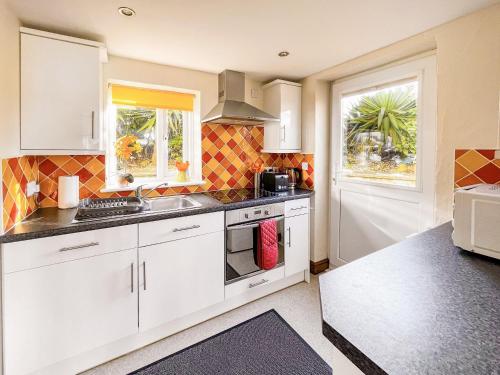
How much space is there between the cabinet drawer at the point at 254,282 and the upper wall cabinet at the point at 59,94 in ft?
4.85

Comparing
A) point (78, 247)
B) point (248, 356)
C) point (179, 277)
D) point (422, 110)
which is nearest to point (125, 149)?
point (78, 247)

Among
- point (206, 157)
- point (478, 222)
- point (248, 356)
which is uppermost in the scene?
point (206, 157)

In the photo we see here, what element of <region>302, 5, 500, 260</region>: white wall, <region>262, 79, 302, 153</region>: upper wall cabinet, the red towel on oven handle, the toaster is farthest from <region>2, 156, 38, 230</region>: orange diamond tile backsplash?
<region>302, 5, 500, 260</region>: white wall

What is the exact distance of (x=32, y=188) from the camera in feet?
5.91

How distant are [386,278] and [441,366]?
376 millimetres

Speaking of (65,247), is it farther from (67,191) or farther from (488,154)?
(488,154)

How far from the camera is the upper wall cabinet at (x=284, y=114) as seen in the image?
A: 2701mm

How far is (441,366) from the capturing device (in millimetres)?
489

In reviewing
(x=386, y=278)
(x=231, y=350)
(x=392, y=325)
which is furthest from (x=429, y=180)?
(x=231, y=350)

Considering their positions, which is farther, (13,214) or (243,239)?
(243,239)

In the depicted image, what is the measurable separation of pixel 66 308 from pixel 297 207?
1.90 meters

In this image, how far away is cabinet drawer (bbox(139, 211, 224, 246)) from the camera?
5.68 ft

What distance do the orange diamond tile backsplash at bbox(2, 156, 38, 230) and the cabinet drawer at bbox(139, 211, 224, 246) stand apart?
68 cm

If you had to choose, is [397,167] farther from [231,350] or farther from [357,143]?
[231,350]
